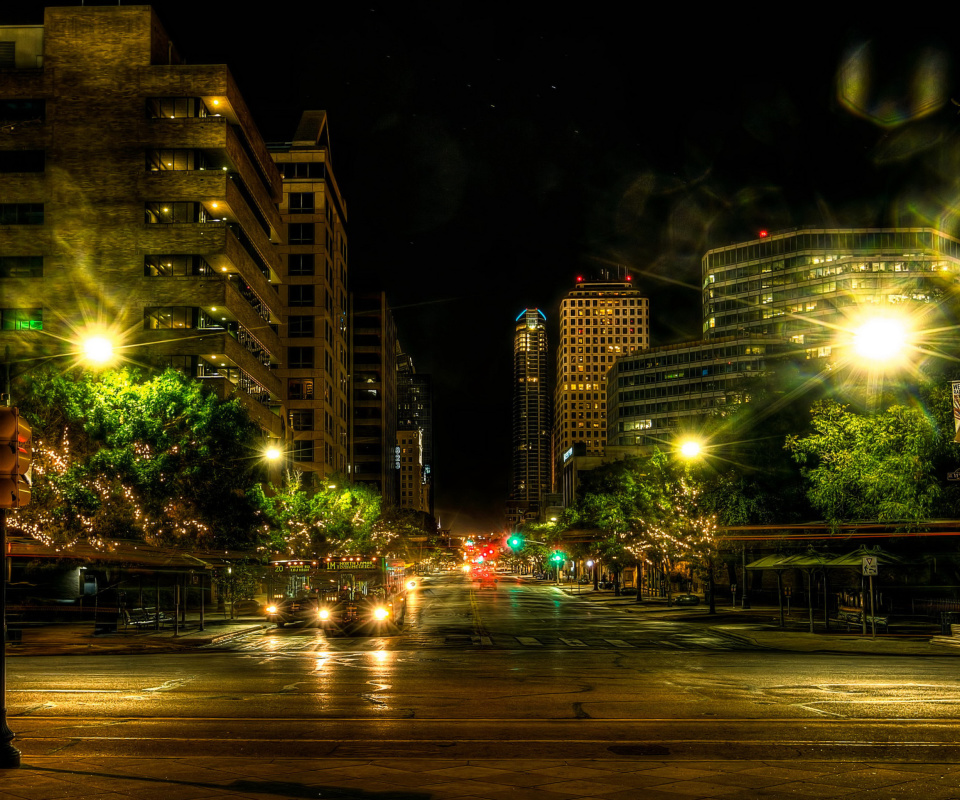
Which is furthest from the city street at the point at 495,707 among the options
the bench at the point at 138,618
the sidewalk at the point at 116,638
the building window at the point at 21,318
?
the building window at the point at 21,318

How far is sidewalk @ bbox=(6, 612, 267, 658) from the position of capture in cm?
3269

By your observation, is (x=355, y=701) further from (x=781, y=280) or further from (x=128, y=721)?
(x=781, y=280)

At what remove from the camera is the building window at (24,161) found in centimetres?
Answer: 6850

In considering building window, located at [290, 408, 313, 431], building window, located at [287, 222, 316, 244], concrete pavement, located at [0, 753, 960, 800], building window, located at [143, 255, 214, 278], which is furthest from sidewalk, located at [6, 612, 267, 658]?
building window, located at [287, 222, 316, 244]

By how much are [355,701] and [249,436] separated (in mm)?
29784

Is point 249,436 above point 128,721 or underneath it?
above

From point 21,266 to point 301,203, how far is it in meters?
44.4

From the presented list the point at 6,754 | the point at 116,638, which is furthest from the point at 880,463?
the point at 6,754

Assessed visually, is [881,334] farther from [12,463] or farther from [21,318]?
[21,318]

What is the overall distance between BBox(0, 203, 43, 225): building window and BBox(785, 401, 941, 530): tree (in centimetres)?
5269

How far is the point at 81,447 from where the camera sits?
133 ft

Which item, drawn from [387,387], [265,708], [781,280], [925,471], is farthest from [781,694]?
[781,280]

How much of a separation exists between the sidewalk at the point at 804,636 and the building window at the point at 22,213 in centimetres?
Result: 4755

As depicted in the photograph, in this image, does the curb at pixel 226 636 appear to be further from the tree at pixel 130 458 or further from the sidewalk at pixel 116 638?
the tree at pixel 130 458
